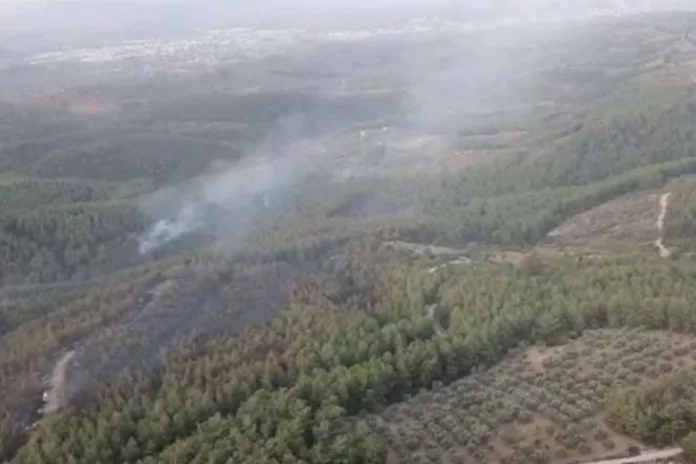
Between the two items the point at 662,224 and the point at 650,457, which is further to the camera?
the point at 662,224

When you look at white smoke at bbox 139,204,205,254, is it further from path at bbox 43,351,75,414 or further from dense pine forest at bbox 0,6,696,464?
path at bbox 43,351,75,414

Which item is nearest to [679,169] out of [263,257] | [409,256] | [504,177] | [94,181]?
[504,177]

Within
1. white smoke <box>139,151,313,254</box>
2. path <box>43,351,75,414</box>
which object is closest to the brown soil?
white smoke <box>139,151,313,254</box>

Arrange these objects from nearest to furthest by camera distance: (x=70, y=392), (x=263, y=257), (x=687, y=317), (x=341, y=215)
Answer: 1. (x=687, y=317)
2. (x=70, y=392)
3. (x=263, y=257)
4. (x=341, y=215)

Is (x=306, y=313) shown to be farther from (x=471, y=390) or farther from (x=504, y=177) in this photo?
(x=504, y=177)

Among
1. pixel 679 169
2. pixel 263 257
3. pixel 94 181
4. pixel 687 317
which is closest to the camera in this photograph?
pixel 687 317

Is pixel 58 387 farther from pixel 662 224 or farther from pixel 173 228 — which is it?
pixel 173 228

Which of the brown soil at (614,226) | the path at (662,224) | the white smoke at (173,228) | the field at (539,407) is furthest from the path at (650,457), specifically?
the white smoke at (173,228)

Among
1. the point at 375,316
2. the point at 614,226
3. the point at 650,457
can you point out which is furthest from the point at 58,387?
the point at 614,226
